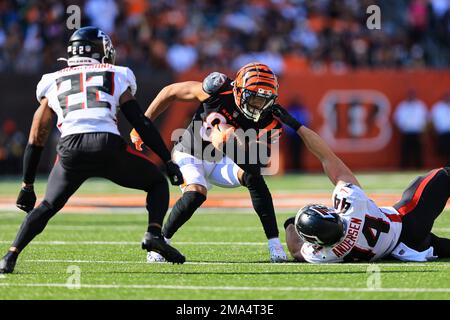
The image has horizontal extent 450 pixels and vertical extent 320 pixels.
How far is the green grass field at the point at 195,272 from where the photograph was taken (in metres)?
→ 5.58

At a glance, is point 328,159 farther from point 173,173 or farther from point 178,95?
point 178,95

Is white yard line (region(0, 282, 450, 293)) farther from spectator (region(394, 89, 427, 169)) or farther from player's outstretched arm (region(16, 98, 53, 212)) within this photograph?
spectator (region(394, 89, 427, 169))

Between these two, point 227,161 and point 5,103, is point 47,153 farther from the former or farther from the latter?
point 227,161

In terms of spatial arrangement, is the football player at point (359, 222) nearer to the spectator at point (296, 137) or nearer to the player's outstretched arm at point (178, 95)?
the player's outstretched arm at point (178, 95)

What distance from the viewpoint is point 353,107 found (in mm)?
20047

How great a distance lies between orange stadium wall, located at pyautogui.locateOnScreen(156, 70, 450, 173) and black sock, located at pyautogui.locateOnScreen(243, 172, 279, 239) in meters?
12.5

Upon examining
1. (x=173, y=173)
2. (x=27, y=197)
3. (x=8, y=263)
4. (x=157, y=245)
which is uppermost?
(x=173, y=173)

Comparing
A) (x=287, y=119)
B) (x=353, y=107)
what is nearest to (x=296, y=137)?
(x=353, y=107)

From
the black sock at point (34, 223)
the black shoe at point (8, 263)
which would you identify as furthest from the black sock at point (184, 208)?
the black shoe at point (8, 263)

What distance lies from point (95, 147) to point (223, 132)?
1.17 m

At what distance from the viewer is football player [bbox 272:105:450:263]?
6531mm

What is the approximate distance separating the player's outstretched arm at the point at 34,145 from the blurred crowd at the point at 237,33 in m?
11.8

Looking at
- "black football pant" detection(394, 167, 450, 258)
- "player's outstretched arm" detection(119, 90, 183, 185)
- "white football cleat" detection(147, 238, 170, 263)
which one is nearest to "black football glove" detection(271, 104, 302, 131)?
"player's outstretched arm" detection(119, 90, 183, 185)
